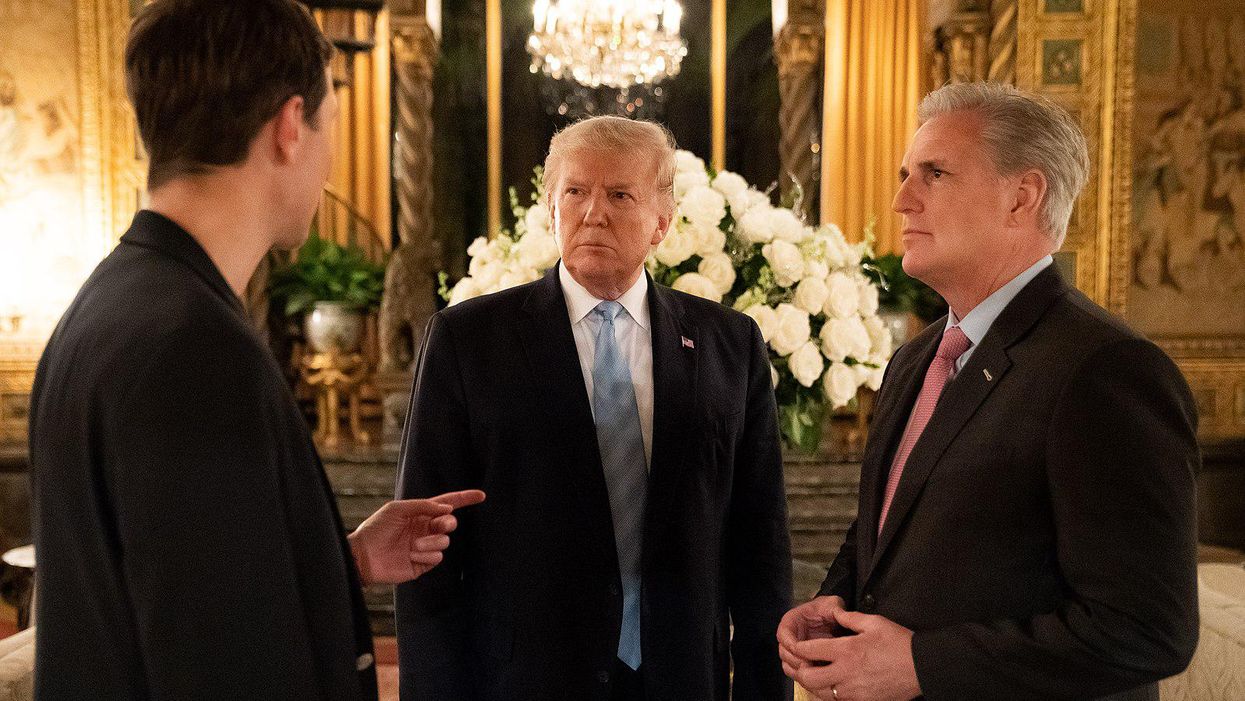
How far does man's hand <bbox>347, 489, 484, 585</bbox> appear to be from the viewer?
1.64 metres

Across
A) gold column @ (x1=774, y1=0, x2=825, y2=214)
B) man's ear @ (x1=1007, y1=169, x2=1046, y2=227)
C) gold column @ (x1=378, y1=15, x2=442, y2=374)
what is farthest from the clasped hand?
gold column @ (x1=774, y1=0, x2=825, y2=214)

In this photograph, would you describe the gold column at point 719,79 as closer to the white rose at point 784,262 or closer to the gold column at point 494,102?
the gold column at point 494,102

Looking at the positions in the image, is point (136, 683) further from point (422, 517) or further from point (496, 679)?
point (496, 679)

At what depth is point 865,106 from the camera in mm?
8555

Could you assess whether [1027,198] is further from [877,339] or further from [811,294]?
[877,339]

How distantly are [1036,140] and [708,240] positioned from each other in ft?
4.07

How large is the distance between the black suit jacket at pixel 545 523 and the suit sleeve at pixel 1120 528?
0.77 m

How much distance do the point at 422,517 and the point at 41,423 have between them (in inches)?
27.4

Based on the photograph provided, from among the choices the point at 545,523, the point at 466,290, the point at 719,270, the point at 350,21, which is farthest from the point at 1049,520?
the point at 350,21

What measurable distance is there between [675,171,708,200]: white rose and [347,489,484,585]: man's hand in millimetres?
1492

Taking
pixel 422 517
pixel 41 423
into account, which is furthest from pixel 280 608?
pixel 422 517

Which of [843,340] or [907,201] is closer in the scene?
[907,201]

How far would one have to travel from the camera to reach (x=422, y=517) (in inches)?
66.2

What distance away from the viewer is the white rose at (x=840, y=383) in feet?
9.16
